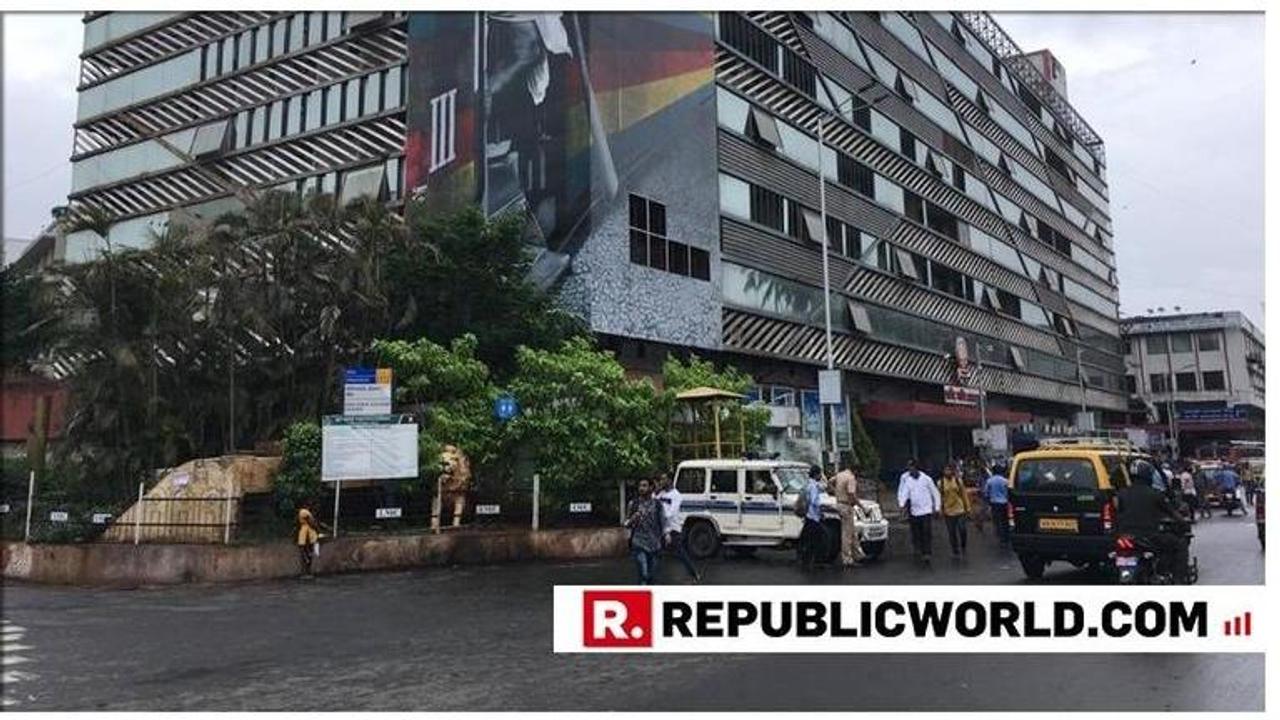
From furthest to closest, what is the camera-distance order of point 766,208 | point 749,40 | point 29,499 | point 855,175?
point 855,175
point 766,208
point 749,40
point 29,499

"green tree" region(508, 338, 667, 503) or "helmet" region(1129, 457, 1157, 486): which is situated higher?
"green tree" region(508, 338, 667, 503)

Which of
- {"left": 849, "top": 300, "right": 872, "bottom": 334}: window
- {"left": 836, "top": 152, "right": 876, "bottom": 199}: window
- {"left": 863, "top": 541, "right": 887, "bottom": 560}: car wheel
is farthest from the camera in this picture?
{"left": 836, "top": 152, "right": 876, "bottom": 199}: window

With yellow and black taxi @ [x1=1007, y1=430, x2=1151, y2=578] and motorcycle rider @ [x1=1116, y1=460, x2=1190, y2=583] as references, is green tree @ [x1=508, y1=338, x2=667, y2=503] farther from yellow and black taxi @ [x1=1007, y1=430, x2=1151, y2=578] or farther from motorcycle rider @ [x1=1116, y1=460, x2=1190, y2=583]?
motorcycle rider @ [x1=1116, y1=460, x2=1190, y2=583]

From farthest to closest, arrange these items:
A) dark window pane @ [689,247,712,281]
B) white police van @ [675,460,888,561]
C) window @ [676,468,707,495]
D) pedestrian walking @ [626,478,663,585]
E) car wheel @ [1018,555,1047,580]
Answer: dark window pane @ [689,247,712,281]
window @ [676,468,707,495]
white police van @ [675,460,888,561]
car wheel @ [1018,555,1047,580]
pedestrian walking @ [626,478,663,585]

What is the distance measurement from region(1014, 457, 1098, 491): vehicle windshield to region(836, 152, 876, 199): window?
922 inches

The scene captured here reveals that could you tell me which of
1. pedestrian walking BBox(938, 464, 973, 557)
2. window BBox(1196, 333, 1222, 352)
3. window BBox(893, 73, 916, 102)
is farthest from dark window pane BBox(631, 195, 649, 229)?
window BBox(1196, 333, 1222, 352)

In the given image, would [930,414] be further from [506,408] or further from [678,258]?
[506,408]

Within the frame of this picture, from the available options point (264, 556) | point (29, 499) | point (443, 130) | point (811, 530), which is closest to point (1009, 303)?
point (443, 130)

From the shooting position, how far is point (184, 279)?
55.9 feet

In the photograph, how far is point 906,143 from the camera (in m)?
38.4

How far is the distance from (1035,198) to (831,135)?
21.6 m

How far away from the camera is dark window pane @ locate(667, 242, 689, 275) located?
84.5ft

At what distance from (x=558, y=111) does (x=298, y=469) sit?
11812 mm

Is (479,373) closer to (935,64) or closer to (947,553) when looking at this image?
(947,553)
